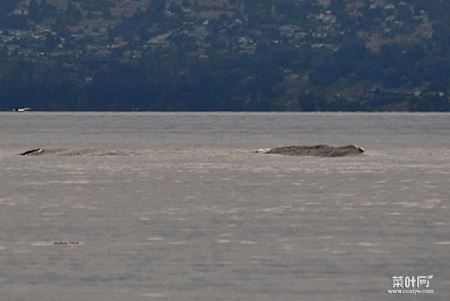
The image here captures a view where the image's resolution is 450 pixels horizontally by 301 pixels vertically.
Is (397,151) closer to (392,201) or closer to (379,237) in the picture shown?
(392,201)

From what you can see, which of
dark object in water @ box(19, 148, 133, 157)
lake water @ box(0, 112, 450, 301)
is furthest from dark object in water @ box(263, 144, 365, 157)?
lake water @ box(0, 112, 450, 301)

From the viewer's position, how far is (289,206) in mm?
80750

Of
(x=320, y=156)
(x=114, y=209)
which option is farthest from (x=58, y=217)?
A: (x=320, y=156)

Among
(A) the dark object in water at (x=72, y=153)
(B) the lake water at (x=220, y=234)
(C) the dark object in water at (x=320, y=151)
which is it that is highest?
(B) the lake water at (x=220, y=234)

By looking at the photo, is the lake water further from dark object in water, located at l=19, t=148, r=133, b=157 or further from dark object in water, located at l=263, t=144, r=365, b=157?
dark object in water, located at l=263, t=144, r=365, b=157

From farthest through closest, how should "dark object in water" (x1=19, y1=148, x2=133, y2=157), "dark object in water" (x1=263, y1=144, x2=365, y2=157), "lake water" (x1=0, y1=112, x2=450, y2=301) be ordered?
"dark object in water" (x1=263, y1=144, x2=365, y2=157) → "dark object in water" (x1=19, y1=148, x2=133, y2=157) → "lake water" (x1=0, y1=112, x2=450, y2=301)

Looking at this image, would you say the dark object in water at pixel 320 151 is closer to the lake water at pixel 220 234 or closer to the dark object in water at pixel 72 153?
the dark object in water at pixel 72 153

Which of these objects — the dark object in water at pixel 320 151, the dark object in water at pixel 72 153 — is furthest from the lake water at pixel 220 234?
the dark object in water at pixel 320 151

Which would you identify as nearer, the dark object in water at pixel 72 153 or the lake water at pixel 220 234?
the lake water at pixel 220 234

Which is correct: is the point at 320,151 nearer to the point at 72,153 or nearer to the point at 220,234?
the point at 72,153

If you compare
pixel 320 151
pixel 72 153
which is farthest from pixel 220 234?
pixel 320 151

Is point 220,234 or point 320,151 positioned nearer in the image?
point 220,234

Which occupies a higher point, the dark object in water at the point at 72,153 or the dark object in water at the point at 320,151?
the dark object in water at the point at 72,153

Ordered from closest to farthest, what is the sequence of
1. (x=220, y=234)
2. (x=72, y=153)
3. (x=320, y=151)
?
(x=220, y=234)
(x=72, y=153)
(x=320, y=151)
